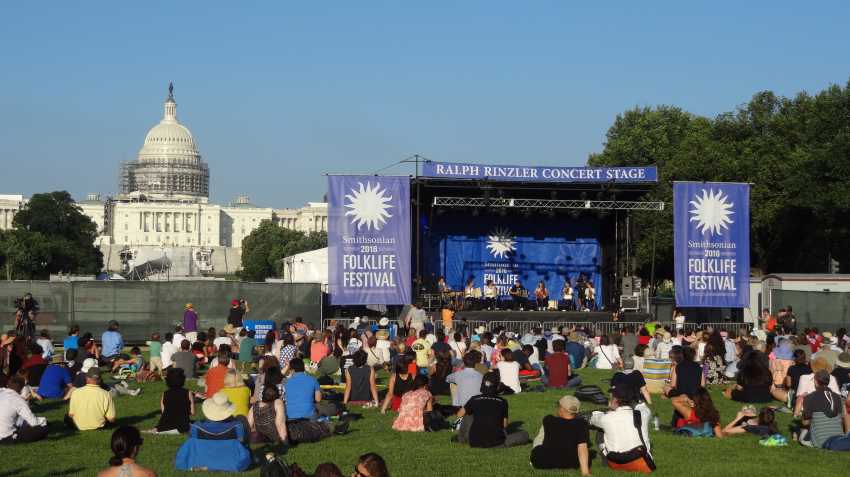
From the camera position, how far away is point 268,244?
12100cm

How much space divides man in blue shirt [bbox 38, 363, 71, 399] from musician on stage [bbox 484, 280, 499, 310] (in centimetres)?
1749

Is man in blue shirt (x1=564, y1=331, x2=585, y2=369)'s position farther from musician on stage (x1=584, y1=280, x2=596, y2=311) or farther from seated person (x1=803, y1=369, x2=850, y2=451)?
musician on stage (x1=584, y1=280, x2=596, y2=311)

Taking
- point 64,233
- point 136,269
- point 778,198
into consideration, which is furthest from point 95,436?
point 64,233

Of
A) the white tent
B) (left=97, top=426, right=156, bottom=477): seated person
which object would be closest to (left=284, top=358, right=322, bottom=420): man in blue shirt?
(left=97, top=426, right=156, bottom=477): seated person

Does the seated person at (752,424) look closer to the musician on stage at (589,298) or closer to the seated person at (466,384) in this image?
the seated person at (466,384)

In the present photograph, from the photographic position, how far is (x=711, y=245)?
31312mm

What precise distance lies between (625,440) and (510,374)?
6852 mm

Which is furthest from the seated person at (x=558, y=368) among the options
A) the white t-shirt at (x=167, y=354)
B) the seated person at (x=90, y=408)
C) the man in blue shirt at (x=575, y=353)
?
the seated person at (x=90, y=408)

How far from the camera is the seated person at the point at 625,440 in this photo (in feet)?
35.2

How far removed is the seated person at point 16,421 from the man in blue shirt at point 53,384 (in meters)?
3.98

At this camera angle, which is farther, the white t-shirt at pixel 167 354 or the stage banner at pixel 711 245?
the stage banner at pixel 711 245

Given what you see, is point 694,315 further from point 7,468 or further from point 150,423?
point 7,468

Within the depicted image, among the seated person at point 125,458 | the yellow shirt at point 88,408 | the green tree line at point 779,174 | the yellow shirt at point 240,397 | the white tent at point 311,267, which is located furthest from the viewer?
the white tent at point 311,267

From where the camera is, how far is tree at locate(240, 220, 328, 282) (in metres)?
115
